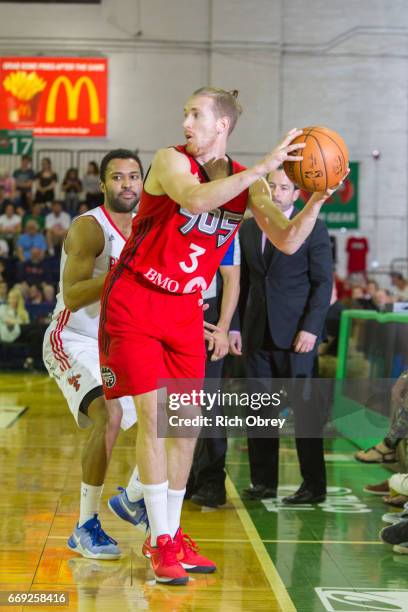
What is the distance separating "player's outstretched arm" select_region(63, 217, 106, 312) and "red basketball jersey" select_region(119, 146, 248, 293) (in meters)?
0.46

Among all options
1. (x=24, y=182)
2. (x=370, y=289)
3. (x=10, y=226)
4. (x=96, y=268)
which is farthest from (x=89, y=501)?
(x=24, y=182)

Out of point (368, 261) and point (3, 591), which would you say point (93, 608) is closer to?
point (3, 591)

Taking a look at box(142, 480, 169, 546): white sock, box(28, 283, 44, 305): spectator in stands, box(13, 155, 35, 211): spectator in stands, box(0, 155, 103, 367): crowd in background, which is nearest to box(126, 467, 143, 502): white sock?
box(142, 480, 169, 546): white sock

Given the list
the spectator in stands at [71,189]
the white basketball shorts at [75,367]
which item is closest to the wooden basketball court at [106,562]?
the white basketball shorts at [75,367]

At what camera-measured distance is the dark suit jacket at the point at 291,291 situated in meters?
5.69

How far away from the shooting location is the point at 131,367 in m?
3.92

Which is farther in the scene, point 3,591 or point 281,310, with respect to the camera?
point 281,310

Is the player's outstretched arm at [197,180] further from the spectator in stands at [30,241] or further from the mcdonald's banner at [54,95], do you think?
the mcdonald's banner at [54,95]

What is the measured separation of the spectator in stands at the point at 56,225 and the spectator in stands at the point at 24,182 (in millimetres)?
923

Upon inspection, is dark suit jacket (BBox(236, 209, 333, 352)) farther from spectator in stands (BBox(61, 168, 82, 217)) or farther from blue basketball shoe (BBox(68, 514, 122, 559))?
spectator in stands (BBox(61, 168, 82, 217))

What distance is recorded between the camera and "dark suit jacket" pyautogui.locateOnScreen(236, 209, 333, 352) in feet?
18.7

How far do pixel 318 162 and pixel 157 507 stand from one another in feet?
5.01

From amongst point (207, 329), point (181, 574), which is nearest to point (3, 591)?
point (181, 574)

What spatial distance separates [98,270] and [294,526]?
1709 mm
